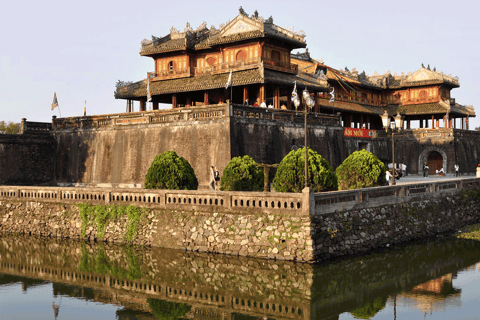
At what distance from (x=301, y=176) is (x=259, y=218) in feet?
10.8

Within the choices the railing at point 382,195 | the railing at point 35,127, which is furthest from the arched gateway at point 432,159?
the railing at point 35,127

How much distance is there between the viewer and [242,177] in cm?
2161

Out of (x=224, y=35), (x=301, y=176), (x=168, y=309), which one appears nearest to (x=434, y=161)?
(x=224, y=35)

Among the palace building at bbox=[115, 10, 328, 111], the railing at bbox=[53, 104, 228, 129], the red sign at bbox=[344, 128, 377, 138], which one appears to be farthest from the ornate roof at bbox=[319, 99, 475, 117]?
the railing at bbox=[53, 104, 228, 129]

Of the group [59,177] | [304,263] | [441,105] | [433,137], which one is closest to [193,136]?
[59,177]

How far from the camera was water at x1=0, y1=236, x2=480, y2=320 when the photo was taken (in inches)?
500

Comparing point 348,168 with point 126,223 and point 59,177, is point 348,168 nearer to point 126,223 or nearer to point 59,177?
point 126,223

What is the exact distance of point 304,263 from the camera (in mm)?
15883

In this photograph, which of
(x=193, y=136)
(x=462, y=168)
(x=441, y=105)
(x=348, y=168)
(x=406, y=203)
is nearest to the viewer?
(x=406, y=203)

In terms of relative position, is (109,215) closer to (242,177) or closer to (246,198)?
(242,177)

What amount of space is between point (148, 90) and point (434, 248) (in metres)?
23.7

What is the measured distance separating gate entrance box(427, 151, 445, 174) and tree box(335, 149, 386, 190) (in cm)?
2698

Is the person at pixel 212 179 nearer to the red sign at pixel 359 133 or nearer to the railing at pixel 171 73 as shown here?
the railing at pixel 171 73

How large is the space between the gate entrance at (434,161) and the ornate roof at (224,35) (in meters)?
18.3
